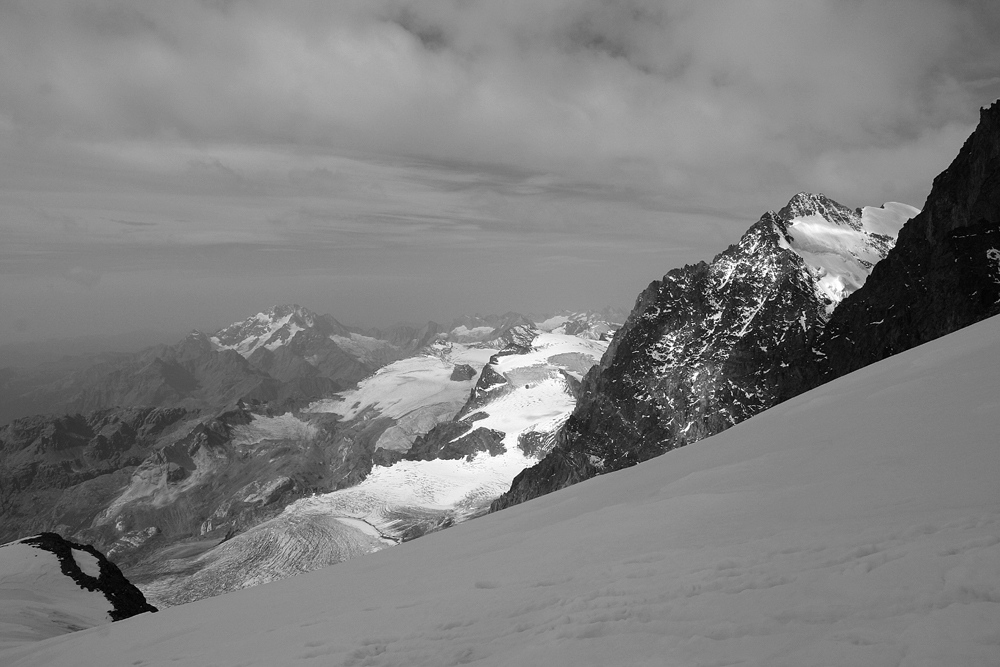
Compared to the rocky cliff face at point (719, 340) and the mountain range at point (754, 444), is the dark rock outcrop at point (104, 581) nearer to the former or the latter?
the mountain range at point (754, 444)

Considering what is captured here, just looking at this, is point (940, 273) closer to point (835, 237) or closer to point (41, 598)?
Result: point (835, 237)

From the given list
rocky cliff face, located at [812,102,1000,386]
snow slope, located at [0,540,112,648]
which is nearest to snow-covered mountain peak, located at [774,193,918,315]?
rocky cliff face, located at [812,102,1000,386]

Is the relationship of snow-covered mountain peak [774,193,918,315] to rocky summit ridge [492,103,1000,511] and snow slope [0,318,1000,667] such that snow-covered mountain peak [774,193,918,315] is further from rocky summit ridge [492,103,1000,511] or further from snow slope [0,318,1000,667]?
snow slope [0,318,1000,667]

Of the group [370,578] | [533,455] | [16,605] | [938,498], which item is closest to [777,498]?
[938,498]

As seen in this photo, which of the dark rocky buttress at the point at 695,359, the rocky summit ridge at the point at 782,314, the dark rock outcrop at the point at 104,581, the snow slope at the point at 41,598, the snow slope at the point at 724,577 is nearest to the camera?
the snow slope at the point at 724,577

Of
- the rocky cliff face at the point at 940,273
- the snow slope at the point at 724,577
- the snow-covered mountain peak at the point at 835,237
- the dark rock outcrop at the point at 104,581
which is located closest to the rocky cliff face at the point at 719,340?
the snow-covered mountain peak at the point at 835,237

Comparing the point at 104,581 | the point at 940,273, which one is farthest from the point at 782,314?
the point at 104,581

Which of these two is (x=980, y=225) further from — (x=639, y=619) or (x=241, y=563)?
(x=241, y=563)
